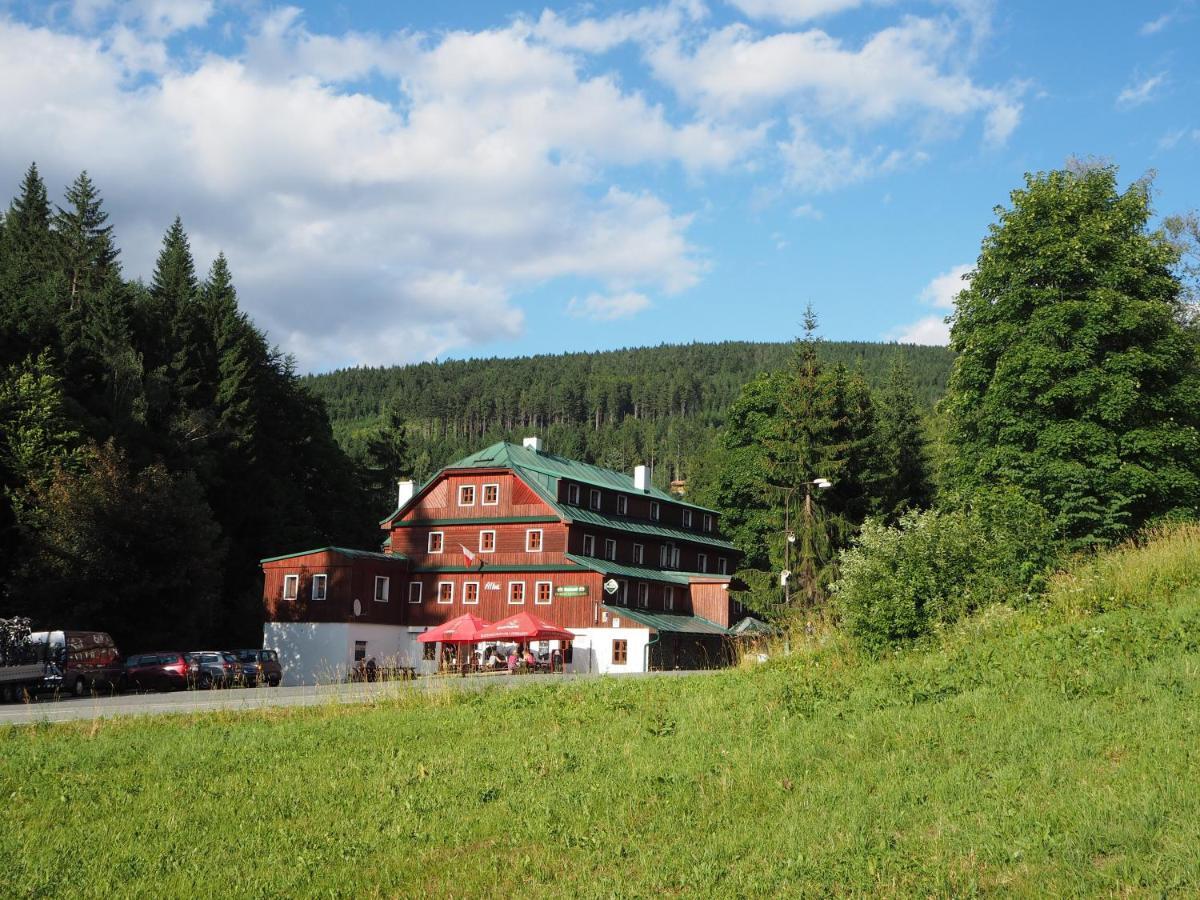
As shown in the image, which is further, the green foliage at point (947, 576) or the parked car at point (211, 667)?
the parked car at point (211, 667)

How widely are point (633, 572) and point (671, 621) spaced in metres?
3.42

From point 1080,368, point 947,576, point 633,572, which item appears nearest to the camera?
point 947,576

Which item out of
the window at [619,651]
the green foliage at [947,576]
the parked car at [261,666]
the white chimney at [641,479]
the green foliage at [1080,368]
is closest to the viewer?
the green foliage at [947,576]

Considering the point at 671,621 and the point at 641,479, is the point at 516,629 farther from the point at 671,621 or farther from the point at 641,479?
the point at 641,479

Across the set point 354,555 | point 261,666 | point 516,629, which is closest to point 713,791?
point 261,666

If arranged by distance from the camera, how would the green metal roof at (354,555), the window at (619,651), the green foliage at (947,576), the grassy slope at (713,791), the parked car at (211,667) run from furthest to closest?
the green metal roof at (354,555), the window at (619,651), the parked car at (211,667), the green foliage at (947,576), the grassy slope at (713,791)

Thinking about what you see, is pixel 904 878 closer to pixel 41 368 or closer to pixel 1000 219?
pixel 1000 219

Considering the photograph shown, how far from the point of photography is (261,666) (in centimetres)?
4231

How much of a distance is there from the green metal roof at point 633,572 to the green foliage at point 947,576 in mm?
34272

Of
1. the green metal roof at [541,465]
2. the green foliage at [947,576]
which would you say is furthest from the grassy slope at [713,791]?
the green metal roof at [541,465]

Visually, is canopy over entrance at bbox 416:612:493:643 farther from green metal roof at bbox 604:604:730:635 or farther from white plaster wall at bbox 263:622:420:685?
green metal roof at bbox 604:604:730:635

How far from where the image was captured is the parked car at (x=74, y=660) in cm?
3547

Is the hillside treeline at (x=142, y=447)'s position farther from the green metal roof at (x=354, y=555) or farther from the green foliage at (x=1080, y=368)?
the green foliage at (x=1080, y=368)

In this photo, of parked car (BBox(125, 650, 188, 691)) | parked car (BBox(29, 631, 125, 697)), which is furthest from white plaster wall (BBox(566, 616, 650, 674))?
parked car (BBox(29, 631, 125, 697))
